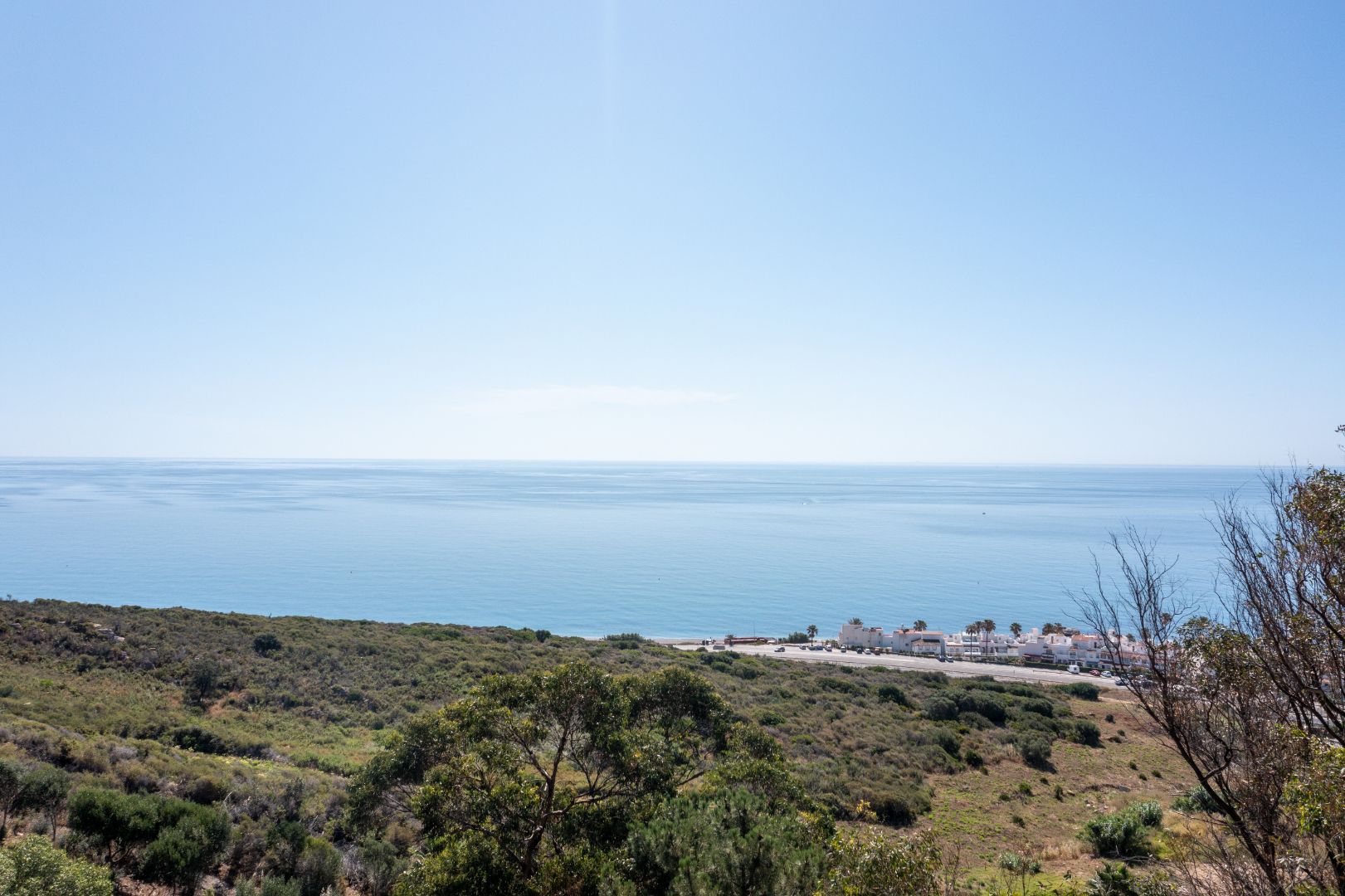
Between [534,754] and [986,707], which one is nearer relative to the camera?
[534,754]

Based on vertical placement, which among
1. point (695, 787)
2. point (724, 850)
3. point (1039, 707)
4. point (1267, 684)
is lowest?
point (1039, 707)

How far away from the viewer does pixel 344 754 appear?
1712 cm

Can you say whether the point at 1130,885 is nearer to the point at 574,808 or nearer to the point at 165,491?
the point at 574,808

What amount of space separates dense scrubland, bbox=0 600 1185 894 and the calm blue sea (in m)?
8.95

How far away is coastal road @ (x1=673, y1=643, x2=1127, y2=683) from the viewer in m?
41.4

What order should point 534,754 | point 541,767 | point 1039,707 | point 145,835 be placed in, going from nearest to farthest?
point 145,835, point 541,767, point 534,754, point 1039,707

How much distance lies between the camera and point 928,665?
43.9 m

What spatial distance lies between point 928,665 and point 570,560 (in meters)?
49.1

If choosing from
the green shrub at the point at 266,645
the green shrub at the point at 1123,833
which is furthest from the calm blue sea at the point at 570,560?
the green shrub at the point at 266,645

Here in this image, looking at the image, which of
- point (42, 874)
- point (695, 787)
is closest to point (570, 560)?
point (695, 787)

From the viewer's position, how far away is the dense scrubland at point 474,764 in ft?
24.9

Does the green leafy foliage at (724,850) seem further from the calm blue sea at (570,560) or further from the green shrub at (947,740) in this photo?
the calm blue sea at (570,560)

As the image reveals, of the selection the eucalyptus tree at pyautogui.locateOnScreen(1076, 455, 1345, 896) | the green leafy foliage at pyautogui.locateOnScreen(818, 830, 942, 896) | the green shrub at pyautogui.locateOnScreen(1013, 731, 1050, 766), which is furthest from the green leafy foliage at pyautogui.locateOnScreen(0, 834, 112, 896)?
the green shrub at pyautogui.locateOnScreen(1013, 731, 1050, 766)

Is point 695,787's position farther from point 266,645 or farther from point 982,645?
point 982,645
